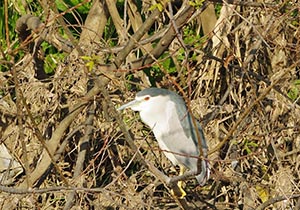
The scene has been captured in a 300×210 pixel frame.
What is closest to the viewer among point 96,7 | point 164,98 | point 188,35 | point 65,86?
point 164,98

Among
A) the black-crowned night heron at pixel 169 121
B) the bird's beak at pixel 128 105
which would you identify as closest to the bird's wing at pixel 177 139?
the black-crowned night heron at pixel 169 121

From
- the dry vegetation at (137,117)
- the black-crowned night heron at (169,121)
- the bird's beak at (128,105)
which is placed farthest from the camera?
the dry vegetation at (137,117)

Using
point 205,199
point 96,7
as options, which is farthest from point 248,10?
point 205,199

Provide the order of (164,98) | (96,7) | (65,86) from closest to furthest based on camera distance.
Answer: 1. (164,98)
2. (65,86)
3. (96,7)

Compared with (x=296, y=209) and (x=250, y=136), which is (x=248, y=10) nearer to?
(x=250, y=136)

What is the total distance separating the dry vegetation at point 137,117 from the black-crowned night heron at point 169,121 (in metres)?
0.27

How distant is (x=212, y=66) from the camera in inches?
182

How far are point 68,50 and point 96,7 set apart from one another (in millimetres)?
392

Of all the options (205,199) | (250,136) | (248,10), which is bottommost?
(205,199)

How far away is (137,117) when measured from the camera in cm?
432

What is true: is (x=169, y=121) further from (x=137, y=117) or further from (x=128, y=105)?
(x=137, y=117)

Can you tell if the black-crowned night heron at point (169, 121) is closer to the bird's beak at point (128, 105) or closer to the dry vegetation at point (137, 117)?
the bird's beak at point (128, 105)

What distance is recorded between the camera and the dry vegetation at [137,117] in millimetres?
4223

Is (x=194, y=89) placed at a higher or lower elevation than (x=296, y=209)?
higher
